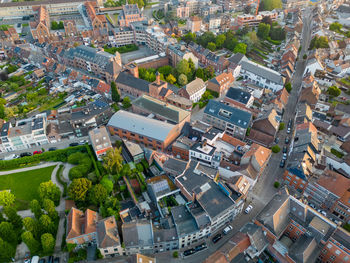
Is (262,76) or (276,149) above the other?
(262,76)

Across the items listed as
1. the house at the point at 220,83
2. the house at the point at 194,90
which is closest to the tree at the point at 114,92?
the house at the point at 194,90

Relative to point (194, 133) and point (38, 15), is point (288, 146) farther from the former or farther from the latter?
point (38, 15)

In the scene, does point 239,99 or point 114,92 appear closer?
point 239,99

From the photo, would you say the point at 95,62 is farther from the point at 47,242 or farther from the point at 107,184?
the point at 47,242

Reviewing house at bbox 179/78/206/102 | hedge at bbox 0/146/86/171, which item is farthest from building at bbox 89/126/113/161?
house at bbox 179/78/206/102

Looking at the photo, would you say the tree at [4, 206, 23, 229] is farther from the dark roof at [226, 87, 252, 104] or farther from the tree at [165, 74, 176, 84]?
the dark roof at [226, 87, 252, 104]

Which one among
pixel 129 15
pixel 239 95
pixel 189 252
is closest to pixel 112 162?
pixel 189 252

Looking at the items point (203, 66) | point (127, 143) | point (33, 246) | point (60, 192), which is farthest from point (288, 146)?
point (33, 246)
